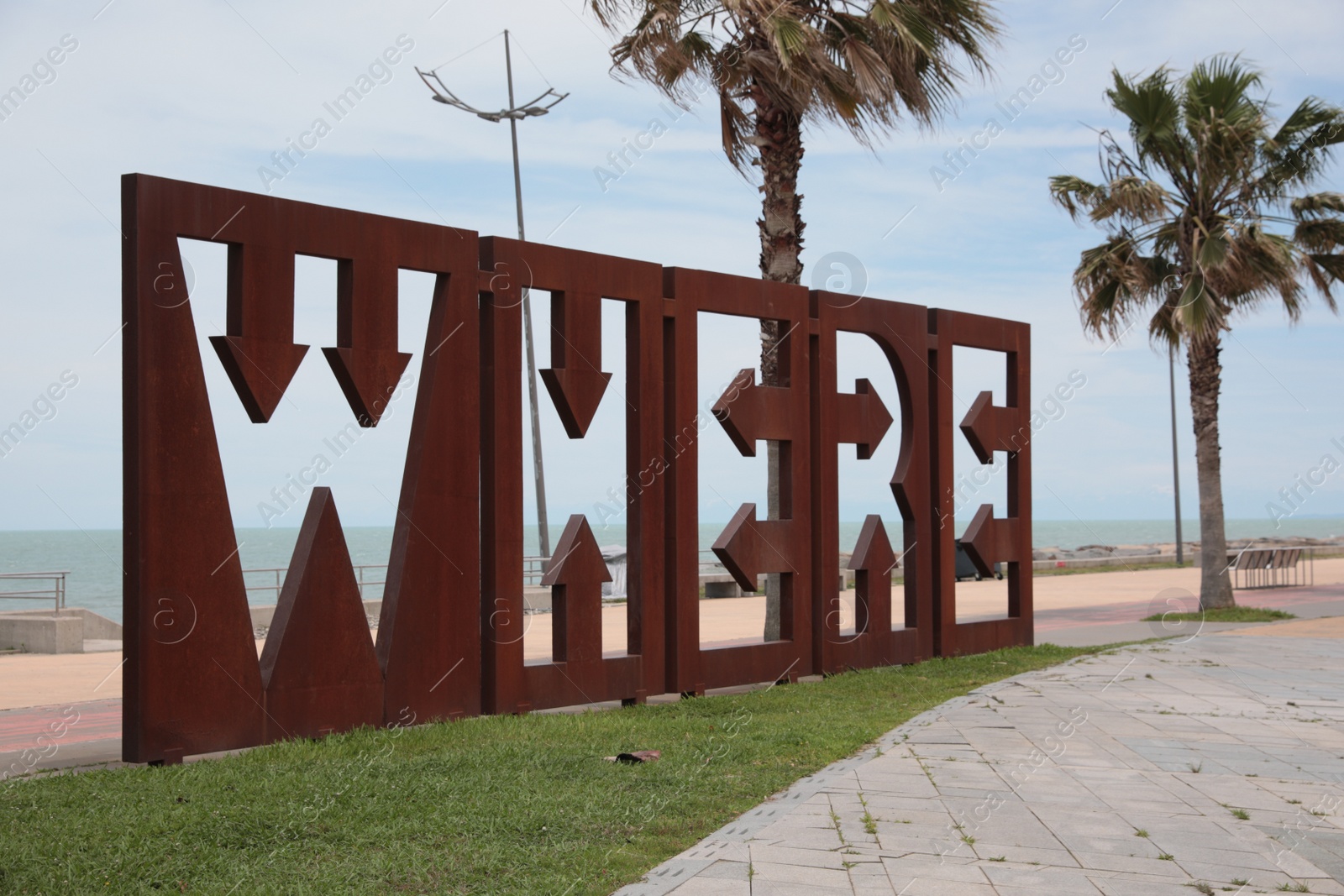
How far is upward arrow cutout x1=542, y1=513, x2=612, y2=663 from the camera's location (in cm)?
923

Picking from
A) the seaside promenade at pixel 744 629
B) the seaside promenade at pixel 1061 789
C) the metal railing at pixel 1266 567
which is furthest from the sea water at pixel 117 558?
the seaside promenade at pixel 1061 789

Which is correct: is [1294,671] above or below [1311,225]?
below

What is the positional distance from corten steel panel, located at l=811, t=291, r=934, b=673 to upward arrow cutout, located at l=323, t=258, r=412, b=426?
4545mm

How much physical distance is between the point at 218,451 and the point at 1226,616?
50.5 feet

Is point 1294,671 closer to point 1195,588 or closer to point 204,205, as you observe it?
point 204,205

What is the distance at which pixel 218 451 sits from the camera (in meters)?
7.43

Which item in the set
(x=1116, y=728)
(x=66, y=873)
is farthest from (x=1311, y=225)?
(x=66, y=873)

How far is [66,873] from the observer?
4805mm

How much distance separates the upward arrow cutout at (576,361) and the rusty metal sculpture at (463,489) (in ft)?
0.07

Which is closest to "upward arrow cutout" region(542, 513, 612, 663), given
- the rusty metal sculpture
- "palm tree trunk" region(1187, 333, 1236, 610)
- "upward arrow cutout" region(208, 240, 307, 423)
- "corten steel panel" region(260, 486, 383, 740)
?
the rusty metal sculpture

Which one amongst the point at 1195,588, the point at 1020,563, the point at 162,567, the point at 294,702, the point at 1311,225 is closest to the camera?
the point at 162,567

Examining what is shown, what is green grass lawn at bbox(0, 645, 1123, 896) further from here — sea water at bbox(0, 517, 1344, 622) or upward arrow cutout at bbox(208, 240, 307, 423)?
sea water at bbox(0, 517, 1344, 622)

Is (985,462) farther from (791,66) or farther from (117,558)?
(117,558)

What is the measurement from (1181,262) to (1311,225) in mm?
1864
